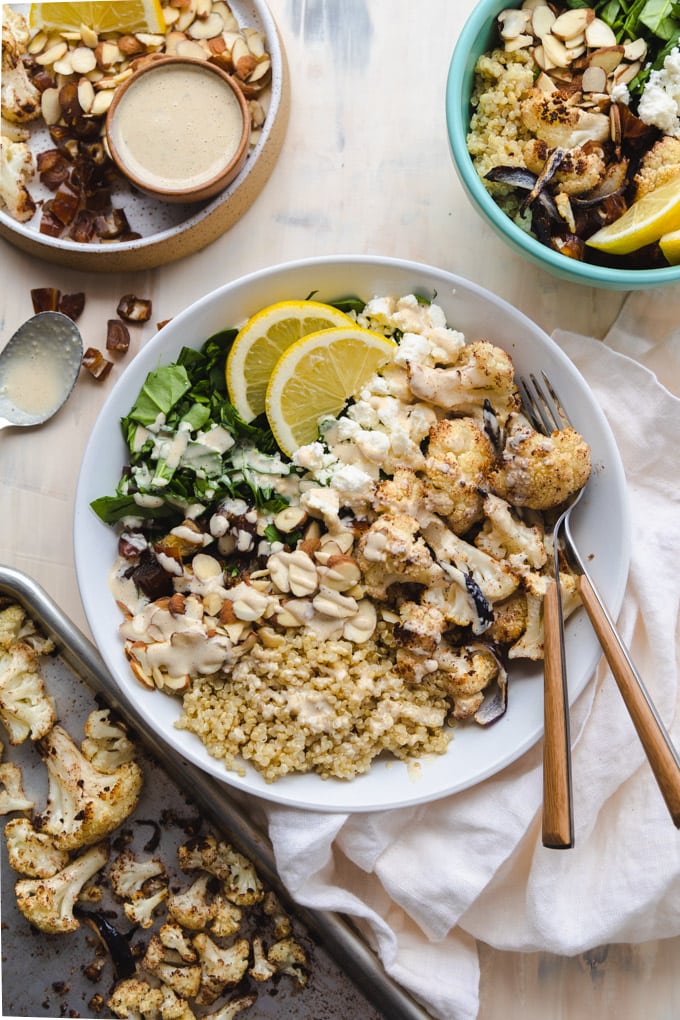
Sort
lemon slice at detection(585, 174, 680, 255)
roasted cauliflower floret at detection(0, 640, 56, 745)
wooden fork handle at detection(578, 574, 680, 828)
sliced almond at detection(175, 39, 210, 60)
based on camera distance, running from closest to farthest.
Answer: wooden fork handle at detection(578, 574, 680, 828), lemon slice at detection(585, 174, 680, 255), roasted cauliflower floret at detection(0, 640, 56, 745), sliced almond at detection(175, 39, 210, 60)

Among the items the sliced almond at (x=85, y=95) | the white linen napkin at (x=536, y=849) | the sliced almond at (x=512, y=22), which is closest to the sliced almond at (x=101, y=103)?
the sliced almond at (x=85, y=95)

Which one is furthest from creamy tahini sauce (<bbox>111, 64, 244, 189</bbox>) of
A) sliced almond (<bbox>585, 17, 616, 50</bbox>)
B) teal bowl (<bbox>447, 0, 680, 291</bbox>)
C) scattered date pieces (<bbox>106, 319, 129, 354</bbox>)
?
sliced almond (<bbox>585, 17, 616, 50</bbox>)

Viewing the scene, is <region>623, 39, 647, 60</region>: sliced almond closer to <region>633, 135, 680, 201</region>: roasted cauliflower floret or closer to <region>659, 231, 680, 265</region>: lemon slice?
<region>633, 135, 680, 201</region>: roasted cauliflower floret

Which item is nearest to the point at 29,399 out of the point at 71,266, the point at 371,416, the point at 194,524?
the point at 71,266

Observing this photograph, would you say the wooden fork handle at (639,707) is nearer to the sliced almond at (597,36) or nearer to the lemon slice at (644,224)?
the lemon slice at (644,224)

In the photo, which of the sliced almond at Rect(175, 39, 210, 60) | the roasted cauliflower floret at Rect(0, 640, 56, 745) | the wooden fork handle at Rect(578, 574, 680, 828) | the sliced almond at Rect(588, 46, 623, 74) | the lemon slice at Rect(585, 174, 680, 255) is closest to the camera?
the wooden fork handle at Rect(578, 574, 680, 828)
